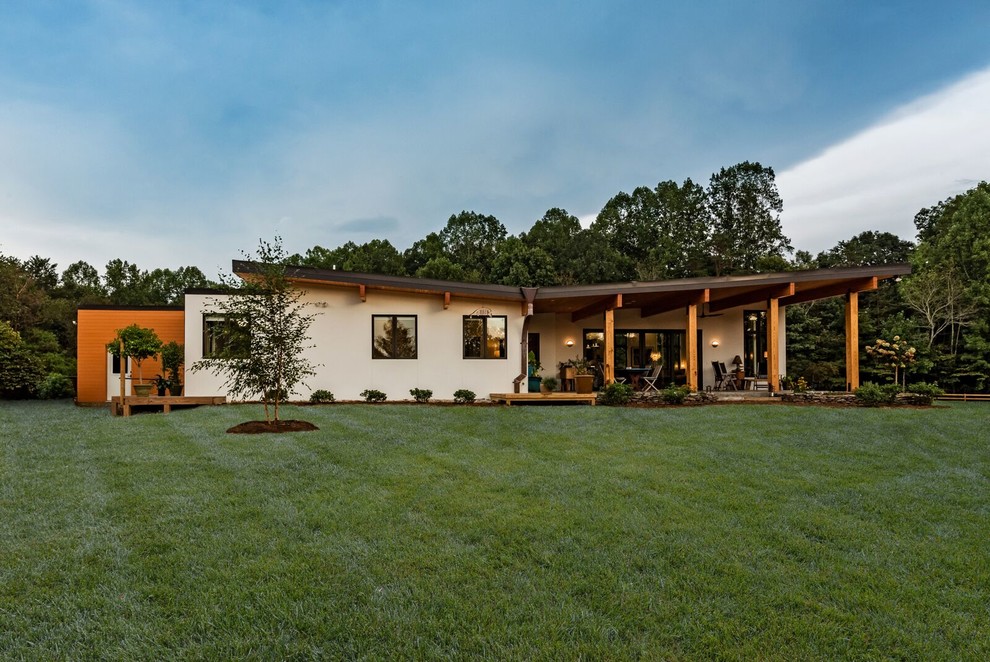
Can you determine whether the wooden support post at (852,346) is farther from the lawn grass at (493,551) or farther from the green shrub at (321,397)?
the green shrub at (321,397)

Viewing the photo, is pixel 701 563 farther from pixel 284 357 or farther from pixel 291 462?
pixel 284 357

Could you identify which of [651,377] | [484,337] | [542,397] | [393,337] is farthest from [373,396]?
[651,377]

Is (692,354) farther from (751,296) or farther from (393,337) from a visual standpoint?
(393,337)

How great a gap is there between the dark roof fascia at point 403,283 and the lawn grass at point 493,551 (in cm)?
557

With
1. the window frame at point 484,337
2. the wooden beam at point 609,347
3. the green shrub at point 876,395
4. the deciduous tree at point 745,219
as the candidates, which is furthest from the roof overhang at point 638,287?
the deciduous tree at point 745,219

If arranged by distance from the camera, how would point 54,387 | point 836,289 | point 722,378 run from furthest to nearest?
point 54,387 < point 722,378 < point 836,289

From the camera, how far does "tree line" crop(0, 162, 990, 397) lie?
57.7 feet

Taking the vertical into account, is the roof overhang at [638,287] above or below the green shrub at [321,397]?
above

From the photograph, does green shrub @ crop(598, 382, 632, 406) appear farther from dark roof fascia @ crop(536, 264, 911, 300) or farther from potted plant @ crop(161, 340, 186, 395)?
potted plant @ crop(161, 340, 186, 395)

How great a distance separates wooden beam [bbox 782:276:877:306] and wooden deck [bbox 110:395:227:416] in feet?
49.1

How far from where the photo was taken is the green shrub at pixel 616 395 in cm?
1196

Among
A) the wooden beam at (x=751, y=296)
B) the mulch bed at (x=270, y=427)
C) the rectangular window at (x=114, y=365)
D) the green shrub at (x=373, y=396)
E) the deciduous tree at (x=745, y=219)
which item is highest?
the deciduous tree at (x=745, y=219)

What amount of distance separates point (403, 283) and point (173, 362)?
18.8 ft

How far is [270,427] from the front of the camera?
26.7 ft
